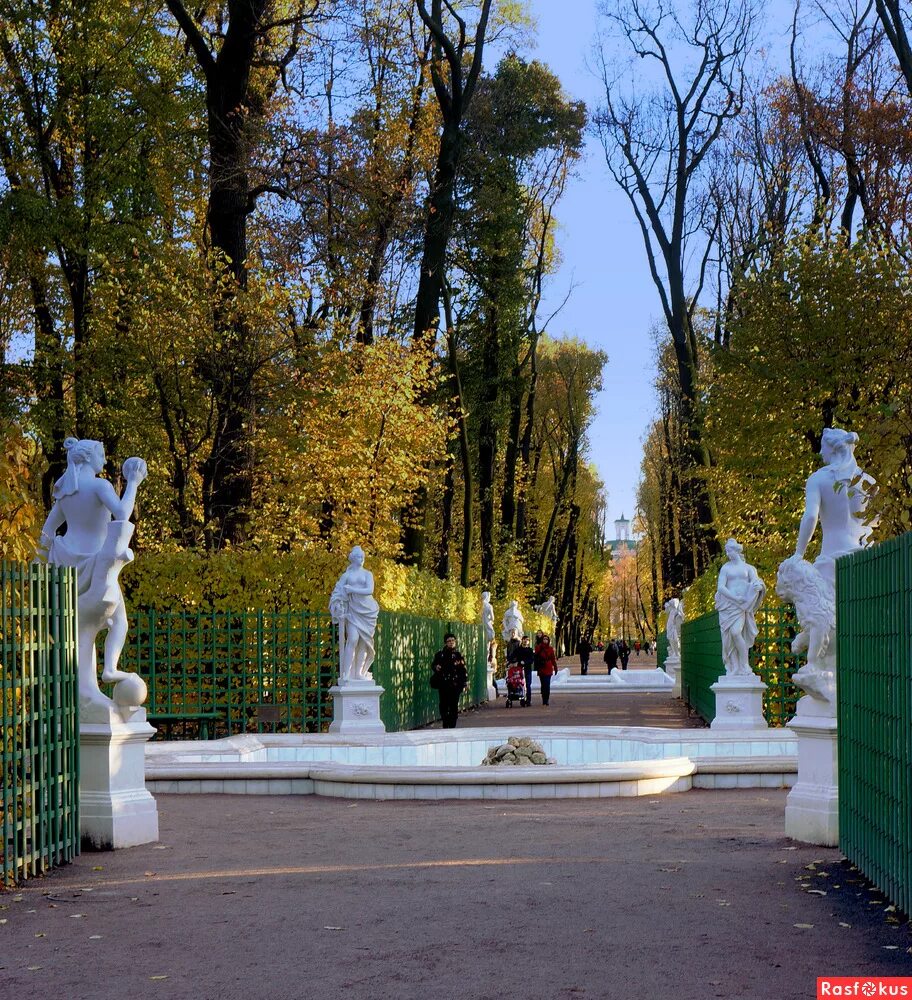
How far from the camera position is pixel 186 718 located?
66.2ft

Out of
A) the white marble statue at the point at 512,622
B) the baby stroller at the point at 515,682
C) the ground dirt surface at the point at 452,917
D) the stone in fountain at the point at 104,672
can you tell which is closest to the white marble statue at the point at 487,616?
the white marble statue at the point at 512,622

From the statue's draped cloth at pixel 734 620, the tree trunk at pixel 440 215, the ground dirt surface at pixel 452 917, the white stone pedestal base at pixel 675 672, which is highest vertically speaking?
the tree trunk at pixel 440 215

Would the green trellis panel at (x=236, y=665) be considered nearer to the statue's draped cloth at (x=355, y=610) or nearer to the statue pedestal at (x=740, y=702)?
the statue's draped cloth at (x=355, y=610)

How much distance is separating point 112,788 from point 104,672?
83 centimetres

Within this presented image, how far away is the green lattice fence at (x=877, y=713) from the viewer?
23.6 ft

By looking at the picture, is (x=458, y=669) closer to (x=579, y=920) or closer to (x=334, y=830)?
(x=334, y=830)

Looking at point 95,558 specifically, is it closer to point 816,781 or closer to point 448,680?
point 816,781

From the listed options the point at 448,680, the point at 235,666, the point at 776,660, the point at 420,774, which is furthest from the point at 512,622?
the point at 420,774

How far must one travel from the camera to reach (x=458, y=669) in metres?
24.4

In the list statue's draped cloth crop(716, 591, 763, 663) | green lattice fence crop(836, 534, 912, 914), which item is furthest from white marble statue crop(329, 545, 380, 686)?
green lattice fence crop(836, 534, 912, 914)

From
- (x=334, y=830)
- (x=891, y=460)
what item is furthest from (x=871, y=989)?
(x=334, y=830)

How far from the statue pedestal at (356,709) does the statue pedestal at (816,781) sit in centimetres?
1083

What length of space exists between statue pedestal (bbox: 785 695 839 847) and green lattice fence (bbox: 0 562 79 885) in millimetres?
4923

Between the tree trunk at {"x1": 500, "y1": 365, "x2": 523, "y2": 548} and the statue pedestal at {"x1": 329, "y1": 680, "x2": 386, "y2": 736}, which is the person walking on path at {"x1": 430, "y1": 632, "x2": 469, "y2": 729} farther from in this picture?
the tree trunk at {"x1": 500, "y1": 365, "x2": 523, "y2": 548}
